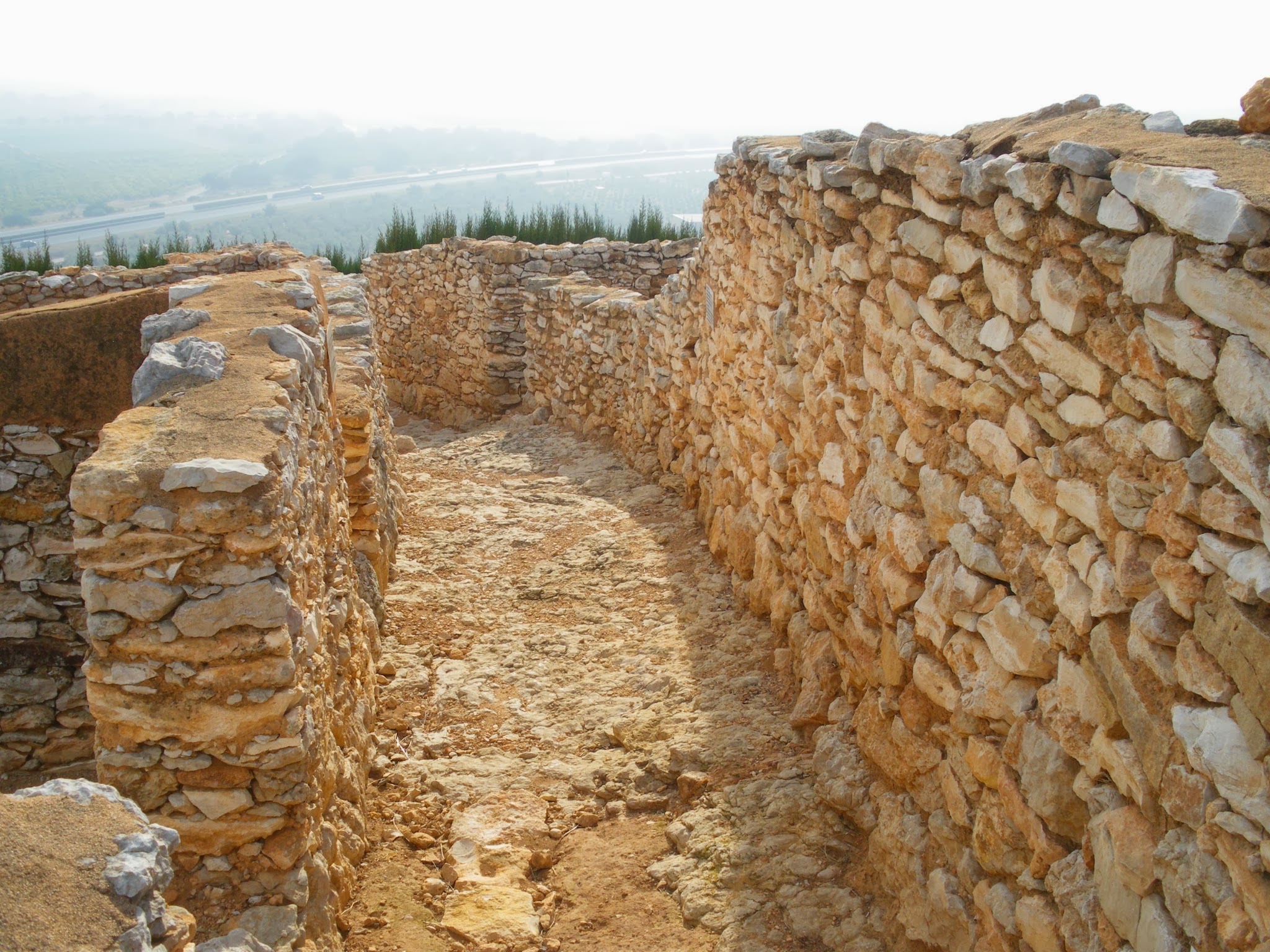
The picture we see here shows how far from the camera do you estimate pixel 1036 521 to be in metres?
2.28

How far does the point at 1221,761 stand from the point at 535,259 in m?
10.8

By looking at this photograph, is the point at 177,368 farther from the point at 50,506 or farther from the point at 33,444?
the point at 50,506

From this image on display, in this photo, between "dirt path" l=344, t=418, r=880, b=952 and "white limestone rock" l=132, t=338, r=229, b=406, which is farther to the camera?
"white limestone rock" l=132, t=338, r=229, b=406

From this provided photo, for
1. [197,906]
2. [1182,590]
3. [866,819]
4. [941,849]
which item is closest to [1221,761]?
[1182,590]

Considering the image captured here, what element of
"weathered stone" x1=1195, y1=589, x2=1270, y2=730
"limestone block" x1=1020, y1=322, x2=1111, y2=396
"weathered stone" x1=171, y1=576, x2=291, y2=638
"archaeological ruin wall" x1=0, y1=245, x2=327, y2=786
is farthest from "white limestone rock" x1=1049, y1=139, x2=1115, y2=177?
"archaeological ruin wall" x1=0, y1=245, x2=327, y2=786

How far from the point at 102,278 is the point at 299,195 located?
1648 inches

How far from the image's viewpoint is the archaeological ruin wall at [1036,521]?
1.62 m

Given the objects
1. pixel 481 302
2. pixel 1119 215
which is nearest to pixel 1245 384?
pixel 1119 215

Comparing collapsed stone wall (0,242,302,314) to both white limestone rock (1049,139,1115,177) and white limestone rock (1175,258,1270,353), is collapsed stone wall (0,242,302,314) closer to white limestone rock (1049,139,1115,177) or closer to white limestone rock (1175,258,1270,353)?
white limestone rock (1049,139,1115,177)

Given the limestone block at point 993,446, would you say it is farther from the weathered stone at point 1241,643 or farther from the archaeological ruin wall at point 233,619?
the archaeological ruin wall at point 233,619

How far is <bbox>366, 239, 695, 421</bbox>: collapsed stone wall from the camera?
11.6 meters

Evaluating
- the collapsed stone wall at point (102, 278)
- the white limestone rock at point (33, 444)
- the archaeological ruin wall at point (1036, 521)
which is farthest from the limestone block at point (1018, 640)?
the collapsed stone wall at point (102, 278)

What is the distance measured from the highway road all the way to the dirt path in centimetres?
2339

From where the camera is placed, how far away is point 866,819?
3.07 m
